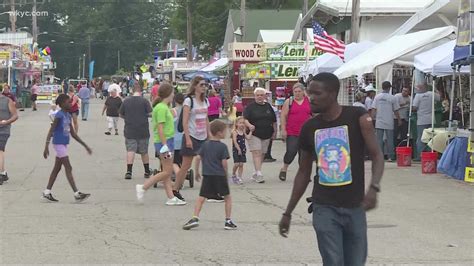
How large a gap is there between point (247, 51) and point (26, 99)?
18261 millimetres

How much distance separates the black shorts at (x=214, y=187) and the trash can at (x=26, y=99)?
39035 millimetres

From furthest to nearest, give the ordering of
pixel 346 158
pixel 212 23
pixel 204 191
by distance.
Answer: pixel 212 23
pixel 204 191
pixel 346 158

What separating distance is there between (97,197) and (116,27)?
9958 centimetres

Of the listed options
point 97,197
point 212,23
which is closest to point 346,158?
point 97,197

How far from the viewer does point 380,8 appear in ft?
91.1

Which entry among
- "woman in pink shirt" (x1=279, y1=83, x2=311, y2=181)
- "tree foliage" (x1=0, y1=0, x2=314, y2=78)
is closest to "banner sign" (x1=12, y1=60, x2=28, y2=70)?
"woman in pink shirt" (x1=279, y1=83, x2=311, y2=181)

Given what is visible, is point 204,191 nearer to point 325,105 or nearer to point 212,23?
point 325,105

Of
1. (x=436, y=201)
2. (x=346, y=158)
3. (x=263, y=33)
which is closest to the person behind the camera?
(x=346, y=158)

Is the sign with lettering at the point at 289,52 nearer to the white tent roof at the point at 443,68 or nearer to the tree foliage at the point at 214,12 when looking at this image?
the white tent roof at the point at 443,68

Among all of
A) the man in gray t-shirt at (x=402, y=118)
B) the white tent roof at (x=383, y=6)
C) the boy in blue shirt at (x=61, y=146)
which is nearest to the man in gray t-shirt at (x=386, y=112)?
the man in gray t-shirt at (x=402, y=118)

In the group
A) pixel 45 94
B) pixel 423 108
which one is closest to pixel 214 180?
pixel 423 108

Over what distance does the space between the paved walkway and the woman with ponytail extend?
293mm

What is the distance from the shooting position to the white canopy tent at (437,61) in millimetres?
14336

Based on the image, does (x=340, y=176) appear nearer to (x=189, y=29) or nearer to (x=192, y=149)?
(x=192, y=149)
